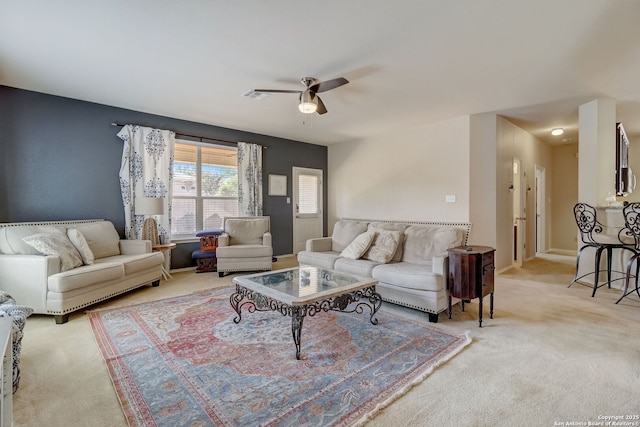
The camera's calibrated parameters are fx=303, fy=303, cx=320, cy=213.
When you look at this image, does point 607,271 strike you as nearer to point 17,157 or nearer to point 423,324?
point 423,324

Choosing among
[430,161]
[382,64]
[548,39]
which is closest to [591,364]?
[548,39]

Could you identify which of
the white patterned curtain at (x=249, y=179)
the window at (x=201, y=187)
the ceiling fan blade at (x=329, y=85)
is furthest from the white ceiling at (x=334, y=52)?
the white patterned curtain at (x=249, y=179)

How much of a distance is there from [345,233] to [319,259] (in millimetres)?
668

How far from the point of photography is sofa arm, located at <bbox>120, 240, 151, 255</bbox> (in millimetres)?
4242

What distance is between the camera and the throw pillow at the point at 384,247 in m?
3.67

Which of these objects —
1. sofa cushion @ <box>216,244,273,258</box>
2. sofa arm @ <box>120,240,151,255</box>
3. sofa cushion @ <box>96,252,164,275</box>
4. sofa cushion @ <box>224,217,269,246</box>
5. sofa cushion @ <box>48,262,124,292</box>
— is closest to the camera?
sofa cushion @ <box>48,262,124,292</box>

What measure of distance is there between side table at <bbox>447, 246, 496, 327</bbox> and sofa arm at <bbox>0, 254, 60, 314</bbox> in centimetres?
389

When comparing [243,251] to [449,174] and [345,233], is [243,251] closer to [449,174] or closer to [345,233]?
[345,233]

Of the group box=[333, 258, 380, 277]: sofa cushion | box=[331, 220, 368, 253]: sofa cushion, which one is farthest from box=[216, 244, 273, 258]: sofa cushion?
box=[333, 258, 380, 277]: sofa cushion

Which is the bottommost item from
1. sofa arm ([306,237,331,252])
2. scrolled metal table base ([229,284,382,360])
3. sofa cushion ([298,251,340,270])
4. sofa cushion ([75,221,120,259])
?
scrolled metal table base ([229,284,382,360])

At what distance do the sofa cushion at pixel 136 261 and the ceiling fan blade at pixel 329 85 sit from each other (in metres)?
2.97

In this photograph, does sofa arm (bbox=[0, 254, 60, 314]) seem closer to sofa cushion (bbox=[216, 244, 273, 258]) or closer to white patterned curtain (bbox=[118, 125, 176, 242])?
white patterned curtain (bbox=[118, 125, 176, 242])

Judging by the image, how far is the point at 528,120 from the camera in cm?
516

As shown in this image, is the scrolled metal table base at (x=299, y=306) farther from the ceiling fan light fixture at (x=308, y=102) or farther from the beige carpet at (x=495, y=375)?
the ceiling fan light fixture at (x=308, y=102)
